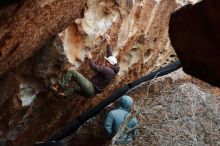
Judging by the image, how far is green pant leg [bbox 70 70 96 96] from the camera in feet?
26.2

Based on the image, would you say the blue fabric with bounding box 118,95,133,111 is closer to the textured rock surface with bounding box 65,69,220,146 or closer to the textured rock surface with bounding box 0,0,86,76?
the textured rock surface with bounding box 65,69,220,146

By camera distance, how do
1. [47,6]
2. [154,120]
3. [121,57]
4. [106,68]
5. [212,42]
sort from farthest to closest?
[121,57]
[154,120]
[106,68]
[47,6]
[212,42]

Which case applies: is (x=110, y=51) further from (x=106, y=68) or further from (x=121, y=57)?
(x=121, y=57)

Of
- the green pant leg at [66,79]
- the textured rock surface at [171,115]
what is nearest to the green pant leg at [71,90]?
the green pant leg at [66,79]

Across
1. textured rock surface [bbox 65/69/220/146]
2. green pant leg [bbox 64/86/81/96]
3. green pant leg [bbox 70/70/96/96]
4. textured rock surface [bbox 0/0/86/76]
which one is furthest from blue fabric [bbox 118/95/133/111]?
textured rock surface [bbox 0/0/86/76]

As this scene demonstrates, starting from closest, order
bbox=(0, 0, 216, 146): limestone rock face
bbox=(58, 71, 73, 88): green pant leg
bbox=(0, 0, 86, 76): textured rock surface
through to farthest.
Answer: bbox=(0, 0, 86, 76): textured rock surface, bbox=(0, 0, 216, 146): limestone rock face, bbox=(58, 71, 73, 88): green pant leg

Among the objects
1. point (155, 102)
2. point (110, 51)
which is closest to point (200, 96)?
point (155, 102)

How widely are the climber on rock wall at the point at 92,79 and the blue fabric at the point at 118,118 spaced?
459mm

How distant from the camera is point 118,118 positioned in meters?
8.24

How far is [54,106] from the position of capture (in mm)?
8945

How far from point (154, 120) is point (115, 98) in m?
1.22

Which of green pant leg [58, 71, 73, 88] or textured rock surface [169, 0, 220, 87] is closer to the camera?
textured rock surface [169, 0, 220, 87]

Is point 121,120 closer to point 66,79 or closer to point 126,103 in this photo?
point 126,103

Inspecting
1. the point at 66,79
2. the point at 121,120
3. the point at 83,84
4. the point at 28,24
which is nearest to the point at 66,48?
the point at 66,79
